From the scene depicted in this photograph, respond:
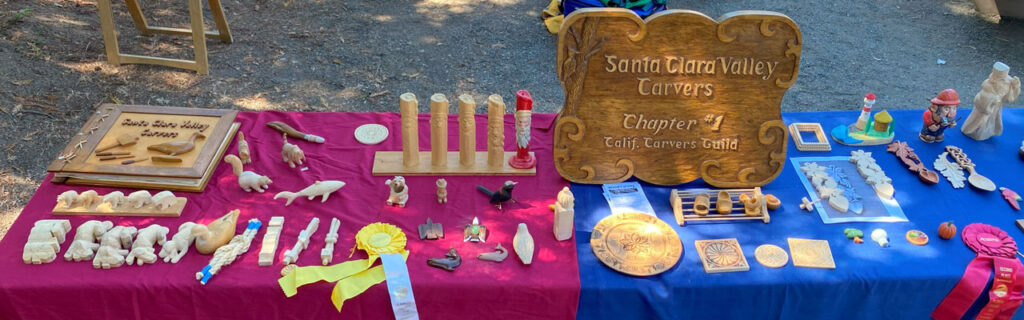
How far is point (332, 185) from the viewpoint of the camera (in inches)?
107

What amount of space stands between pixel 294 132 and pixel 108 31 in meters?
2.77

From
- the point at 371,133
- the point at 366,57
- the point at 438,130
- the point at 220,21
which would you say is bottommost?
the point at 366,57

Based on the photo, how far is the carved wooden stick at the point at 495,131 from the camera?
9.04 feet

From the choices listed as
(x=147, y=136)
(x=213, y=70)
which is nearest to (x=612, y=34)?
(x=147, y=136)

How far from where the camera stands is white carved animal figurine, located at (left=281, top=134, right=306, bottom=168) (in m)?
2.90

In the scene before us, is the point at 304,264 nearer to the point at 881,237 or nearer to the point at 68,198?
the point at 68,198

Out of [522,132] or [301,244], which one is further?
[522,132]

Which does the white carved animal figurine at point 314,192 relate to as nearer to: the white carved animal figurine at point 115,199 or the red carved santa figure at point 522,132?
the white carved animal figurine at point 115,199

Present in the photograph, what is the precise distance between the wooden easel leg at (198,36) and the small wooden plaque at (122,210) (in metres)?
2.52

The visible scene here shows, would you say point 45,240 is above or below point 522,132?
below

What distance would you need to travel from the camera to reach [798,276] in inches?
94.3

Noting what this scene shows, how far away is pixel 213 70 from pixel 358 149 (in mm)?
→ 2788

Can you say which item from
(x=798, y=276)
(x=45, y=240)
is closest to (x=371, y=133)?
(x=45, y=240)

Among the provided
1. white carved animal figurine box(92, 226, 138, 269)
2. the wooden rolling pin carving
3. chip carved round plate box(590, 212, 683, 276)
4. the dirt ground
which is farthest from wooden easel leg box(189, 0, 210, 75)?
chip carved round plate box(590, 212, 683, 276)
